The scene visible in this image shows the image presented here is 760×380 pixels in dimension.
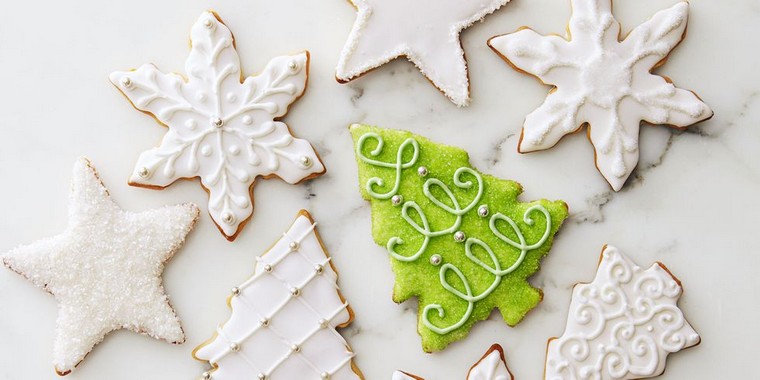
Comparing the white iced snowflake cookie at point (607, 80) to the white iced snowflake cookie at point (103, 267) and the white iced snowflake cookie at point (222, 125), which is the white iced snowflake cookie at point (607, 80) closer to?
the white iced snowflake cookie at point (222, 125)

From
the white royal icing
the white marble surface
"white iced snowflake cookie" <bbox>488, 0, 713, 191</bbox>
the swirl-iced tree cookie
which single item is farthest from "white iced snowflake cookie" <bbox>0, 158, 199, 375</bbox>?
"white iced snowflake cookie" <bbox>488, 0, 713, 191</bbox>

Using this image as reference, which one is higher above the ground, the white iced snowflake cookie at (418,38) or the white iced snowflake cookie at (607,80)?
the white iced snowflake cookie at (607,80)

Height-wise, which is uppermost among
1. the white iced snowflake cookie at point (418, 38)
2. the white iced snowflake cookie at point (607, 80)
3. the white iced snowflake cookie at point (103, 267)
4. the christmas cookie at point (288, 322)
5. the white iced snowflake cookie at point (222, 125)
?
the white iced snowflake cookie at point (607, 80)

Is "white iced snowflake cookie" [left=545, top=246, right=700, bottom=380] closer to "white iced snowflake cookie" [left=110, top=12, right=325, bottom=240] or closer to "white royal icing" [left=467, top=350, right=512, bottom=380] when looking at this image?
"white royal icing" [left=467, top=350, right=512, bottom=380]

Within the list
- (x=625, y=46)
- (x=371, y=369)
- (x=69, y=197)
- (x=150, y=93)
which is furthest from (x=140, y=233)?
(x=625, y=46)

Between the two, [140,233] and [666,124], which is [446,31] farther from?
[140,233]

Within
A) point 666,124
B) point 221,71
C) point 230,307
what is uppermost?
point 666,124

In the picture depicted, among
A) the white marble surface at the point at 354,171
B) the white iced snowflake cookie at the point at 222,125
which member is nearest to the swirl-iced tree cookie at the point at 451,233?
the white marble surface at the point at 354,171
